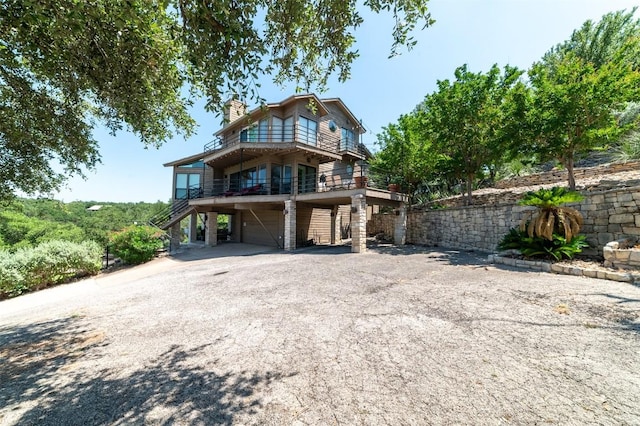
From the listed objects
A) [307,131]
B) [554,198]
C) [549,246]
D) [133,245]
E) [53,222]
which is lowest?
[133,245]

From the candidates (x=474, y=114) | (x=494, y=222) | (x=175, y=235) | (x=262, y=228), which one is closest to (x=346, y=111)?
(x=474, y=114)

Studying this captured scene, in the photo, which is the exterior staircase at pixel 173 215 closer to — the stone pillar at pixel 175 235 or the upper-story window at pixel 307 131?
the stone pillar at pixel 175 235

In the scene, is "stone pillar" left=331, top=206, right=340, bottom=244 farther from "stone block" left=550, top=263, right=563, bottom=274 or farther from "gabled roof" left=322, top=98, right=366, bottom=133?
"stone block" left=550, top=263, right=563, bottom=274

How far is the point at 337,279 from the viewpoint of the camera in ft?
23.1

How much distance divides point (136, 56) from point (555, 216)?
11.5 metres

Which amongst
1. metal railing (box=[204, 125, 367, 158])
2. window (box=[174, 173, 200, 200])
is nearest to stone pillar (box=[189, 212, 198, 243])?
window (box=[174, 173, 200, 200])

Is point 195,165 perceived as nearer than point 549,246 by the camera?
No

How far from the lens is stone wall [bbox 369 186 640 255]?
7.18 meters

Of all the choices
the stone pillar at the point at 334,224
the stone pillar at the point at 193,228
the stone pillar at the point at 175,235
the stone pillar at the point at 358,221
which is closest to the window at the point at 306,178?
the stone pillar at the point at 334,224

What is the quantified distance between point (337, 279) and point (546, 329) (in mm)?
4438

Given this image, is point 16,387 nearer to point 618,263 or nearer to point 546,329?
point 546,329

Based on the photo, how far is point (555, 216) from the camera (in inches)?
305

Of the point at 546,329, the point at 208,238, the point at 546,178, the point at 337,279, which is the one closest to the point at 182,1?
the point at 337,279

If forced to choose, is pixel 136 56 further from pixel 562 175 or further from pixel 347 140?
pixel 562 175
